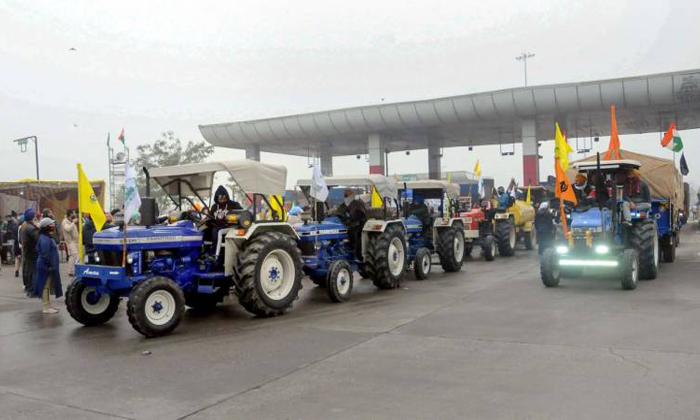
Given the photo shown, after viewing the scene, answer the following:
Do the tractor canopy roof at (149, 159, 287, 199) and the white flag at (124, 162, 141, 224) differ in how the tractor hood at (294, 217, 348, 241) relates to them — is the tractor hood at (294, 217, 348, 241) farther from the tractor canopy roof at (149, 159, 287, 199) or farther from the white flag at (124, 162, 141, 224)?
the white flag at (124, 162, 141, 224)

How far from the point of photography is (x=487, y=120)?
2698 centimetres

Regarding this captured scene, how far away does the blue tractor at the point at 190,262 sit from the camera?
25.1ft

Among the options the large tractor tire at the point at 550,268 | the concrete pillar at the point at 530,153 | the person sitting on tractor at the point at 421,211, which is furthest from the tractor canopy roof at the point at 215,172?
the concrete pillar at the point at 530,153

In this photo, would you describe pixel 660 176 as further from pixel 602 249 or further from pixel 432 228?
pixel 432 228

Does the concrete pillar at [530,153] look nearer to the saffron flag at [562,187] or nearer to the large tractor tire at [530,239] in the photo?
the large tractor tire at [530,239]

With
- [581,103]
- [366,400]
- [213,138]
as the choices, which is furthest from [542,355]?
[213,138]

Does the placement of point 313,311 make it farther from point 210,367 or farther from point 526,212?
point 526,212

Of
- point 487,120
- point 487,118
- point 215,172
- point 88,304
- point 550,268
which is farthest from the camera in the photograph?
point 487,120

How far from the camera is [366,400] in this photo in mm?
4824

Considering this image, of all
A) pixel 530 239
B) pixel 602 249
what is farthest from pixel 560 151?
pixel 530 239

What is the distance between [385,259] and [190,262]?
391 cm

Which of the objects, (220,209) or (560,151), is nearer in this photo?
(220,209)

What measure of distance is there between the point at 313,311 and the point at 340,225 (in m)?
2.40

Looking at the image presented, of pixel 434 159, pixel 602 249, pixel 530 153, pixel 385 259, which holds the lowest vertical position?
pixel 385 259
